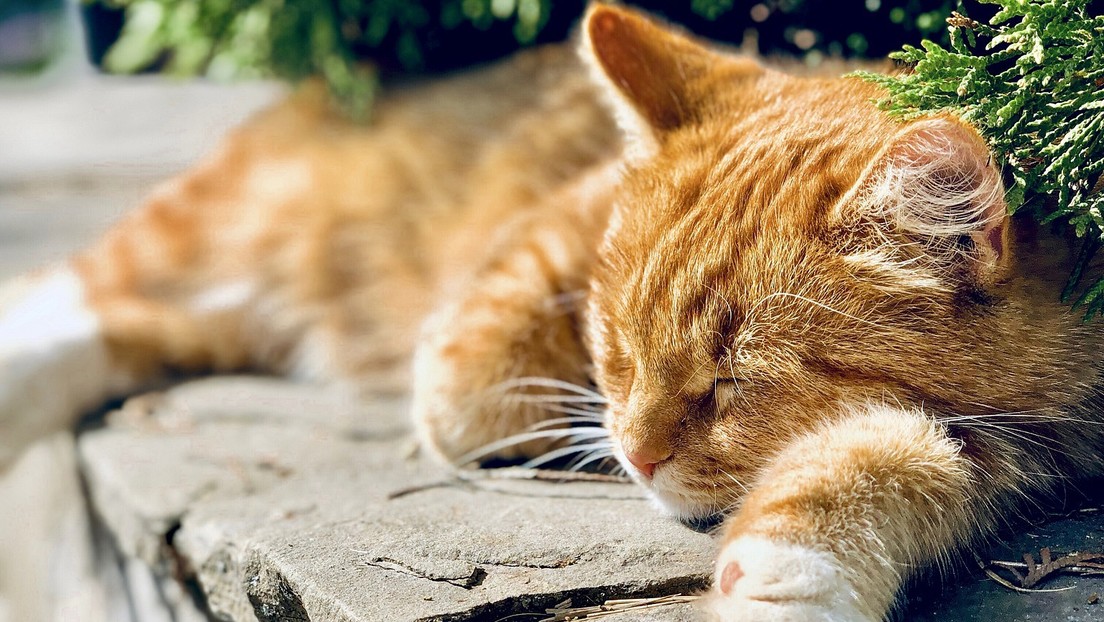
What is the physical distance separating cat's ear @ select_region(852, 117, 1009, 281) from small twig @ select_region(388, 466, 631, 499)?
2.48ft

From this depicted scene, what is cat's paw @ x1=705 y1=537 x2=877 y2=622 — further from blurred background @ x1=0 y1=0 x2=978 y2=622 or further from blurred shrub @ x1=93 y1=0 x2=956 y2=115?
blurred shrub @ x1=93 y1=0 x2=956 y2=115

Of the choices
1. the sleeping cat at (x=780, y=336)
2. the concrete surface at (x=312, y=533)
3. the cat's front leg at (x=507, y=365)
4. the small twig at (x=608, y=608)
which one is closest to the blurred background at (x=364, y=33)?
the sleeping cat at (x=780, y=336)

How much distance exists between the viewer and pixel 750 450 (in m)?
1.43

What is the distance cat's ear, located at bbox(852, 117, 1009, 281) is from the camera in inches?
49.3

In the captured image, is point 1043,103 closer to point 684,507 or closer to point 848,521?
point 848,521

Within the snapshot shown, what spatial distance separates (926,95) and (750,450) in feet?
1.89

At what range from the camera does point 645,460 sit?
147 centimetres

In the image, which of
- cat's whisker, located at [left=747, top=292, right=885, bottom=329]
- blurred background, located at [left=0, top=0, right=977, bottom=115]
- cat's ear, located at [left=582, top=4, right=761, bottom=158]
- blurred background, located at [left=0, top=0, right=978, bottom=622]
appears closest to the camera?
→ cat's whisker, located at [left=747, top=292, right=885, bottom=329]

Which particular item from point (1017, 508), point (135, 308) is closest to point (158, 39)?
point (135, 308)

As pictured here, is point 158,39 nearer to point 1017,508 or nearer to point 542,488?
point 542,488

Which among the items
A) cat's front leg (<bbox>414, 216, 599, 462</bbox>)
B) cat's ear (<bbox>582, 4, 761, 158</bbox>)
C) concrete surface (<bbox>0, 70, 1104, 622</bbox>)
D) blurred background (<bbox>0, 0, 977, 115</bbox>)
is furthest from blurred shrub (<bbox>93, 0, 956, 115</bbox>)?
concrete surface (<bbox>0, 70, 1104, 622</bbox>)

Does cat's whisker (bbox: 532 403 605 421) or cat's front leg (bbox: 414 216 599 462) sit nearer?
cat's whisker (bbox: 532 403 605 421)

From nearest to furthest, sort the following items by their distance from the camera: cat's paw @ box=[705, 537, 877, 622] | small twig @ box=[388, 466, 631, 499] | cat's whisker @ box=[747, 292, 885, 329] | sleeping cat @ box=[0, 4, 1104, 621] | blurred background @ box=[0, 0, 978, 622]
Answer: cat's paw @ box=[705, 537, 877, 622] → sleeping cat @ box=[0, 4, 1104, 621] → cat's whisker @ box=[747, 292, 885, 329] → small twig @ box=[388, 466, 631, 499] → blurred background @ box=[0, 0, 978, 622]

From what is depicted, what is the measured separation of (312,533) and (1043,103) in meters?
1.32
